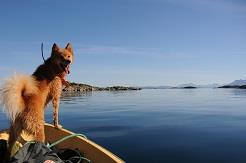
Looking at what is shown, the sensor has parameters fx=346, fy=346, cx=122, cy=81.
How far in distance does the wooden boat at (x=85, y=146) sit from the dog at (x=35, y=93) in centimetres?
72

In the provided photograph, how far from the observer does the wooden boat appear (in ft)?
A: 18.3

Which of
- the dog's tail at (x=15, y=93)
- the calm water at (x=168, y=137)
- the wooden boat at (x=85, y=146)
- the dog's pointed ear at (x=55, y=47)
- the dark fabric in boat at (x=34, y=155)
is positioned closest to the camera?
the dark fabric in boat at (x=34, y=155)

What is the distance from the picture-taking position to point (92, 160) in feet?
19.5

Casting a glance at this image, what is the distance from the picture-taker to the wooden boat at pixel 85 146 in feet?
18.3

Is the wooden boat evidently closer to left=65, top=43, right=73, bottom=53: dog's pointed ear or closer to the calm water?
left=65, top=43, right=73, bottom=53: dog's pointed ear

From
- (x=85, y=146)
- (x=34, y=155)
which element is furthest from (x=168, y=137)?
(x=34, y=155)

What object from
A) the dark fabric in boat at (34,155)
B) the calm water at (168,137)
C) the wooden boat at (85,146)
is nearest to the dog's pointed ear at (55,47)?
the wooden boat at (85,146)

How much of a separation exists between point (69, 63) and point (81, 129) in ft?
28.2

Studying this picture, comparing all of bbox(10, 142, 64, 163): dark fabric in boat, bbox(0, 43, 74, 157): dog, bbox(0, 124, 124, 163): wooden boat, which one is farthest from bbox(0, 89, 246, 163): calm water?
bbox(10, 142, 64, 163): dark fabric in boat

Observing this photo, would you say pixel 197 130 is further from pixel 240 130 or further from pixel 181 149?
pixel 181 149

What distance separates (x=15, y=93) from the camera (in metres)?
5.51

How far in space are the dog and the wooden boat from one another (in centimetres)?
72

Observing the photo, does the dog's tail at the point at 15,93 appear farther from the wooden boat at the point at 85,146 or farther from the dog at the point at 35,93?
the wooden boat at the point at 85,146

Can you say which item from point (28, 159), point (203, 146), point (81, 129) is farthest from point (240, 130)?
point (28, 159)
